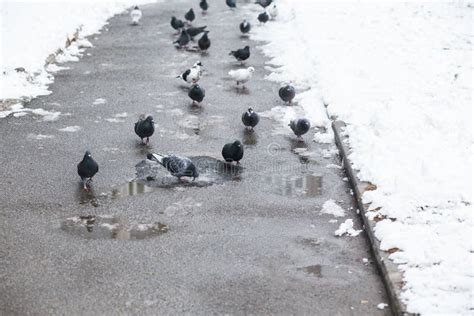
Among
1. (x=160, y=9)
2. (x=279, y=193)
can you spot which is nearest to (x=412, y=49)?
(x=279, y=193)

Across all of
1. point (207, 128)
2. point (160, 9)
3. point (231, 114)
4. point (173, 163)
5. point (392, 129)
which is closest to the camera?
point (173, 163)

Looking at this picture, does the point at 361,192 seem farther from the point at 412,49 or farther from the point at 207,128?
the point at 412,49

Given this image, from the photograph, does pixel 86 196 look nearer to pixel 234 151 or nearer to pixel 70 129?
pixel 234 151

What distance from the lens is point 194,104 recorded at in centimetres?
1164

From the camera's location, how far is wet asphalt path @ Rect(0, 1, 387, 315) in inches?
231

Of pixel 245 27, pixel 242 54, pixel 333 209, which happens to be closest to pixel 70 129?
pixel 333 209

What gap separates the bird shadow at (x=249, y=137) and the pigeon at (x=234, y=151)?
3.31 ft

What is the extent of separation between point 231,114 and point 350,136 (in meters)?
2.45

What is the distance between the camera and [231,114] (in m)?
11.2

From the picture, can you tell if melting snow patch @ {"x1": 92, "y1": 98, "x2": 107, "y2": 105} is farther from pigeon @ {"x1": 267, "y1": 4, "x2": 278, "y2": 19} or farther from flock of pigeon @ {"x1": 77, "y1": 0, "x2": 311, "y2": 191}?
pigeon @ {"x1": 267, "y1": 4, "x2": 278, "y2": 19}

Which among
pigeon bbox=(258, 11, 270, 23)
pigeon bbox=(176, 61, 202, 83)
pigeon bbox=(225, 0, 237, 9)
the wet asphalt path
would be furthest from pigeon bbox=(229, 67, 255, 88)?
pigeon bbox=(225, 0, 237, 9)

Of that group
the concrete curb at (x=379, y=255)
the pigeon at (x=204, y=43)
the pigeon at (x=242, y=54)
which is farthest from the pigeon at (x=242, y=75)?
the concrete curb at (x=379, y=255)

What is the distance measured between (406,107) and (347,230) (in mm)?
3947

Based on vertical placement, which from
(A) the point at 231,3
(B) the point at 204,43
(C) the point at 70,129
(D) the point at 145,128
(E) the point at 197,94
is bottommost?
(A) the point at 231,3
